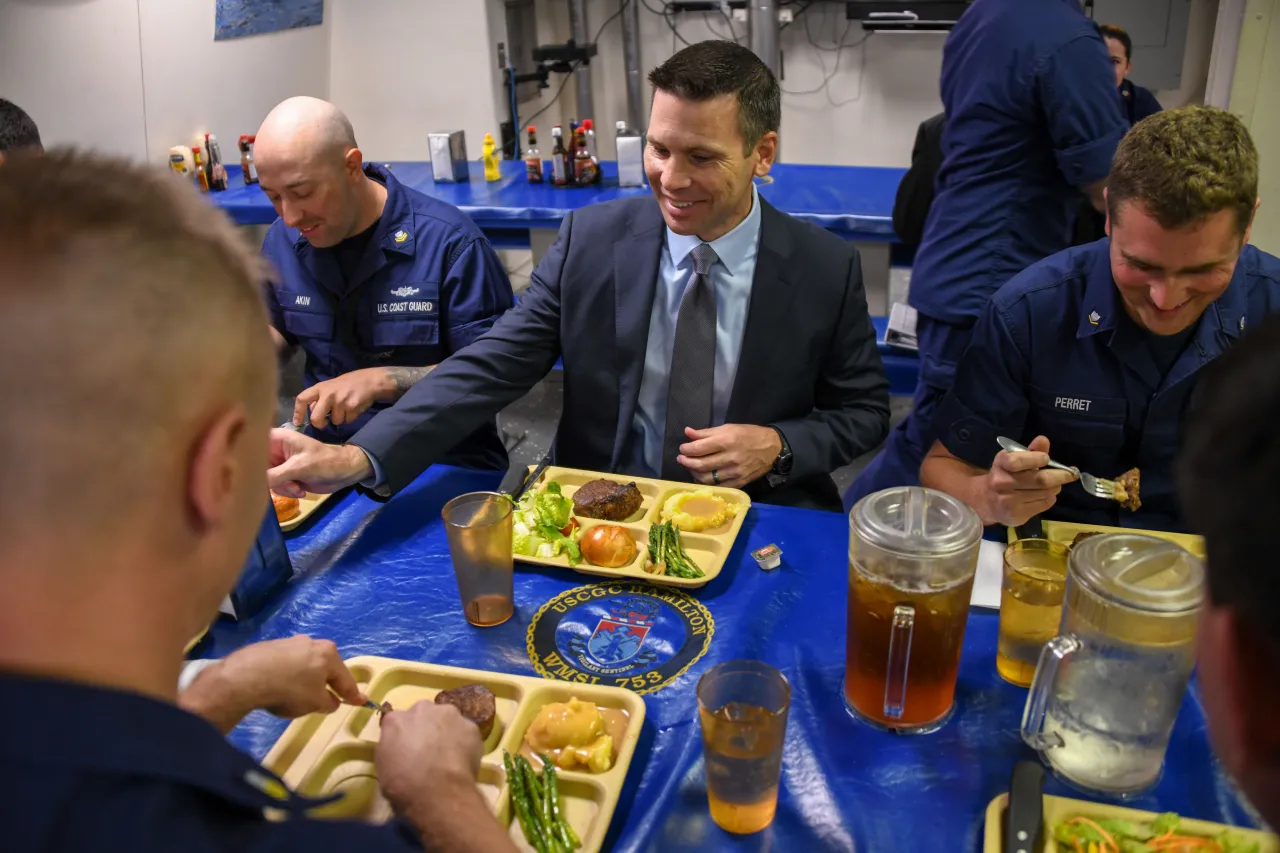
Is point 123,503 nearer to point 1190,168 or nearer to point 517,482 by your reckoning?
point 517,482

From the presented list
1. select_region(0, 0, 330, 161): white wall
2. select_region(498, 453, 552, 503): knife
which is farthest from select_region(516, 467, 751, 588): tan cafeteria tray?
select_region(0, 0, 330, 161): white wall

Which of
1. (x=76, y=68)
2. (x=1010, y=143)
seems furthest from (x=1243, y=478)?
(x=76, y=68)

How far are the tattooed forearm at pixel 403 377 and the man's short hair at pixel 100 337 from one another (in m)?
1.70

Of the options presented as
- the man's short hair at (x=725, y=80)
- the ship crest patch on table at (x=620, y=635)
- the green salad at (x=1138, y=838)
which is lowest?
the ship crest patch on table at (x=620, y=635)

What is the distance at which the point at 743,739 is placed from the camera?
42.0 inches

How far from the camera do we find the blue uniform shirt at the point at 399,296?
8.33 feet

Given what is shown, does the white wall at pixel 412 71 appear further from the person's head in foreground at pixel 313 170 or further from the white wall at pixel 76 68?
the person's head in foreground at pixel 313 170

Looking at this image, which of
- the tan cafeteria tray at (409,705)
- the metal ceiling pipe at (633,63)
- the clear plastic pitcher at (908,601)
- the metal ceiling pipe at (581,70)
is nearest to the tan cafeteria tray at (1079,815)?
the clear plastic pitcher at (908,601)

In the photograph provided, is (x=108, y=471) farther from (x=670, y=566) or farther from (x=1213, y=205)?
(x=1213, y=205)

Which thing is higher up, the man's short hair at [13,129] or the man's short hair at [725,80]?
the man's short hair at [725,80]

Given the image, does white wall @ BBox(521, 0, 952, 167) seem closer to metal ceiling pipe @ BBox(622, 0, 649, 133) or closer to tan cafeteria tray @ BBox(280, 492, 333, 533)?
metal ceiling pipe @ BBox(622, 0, 649, 133)

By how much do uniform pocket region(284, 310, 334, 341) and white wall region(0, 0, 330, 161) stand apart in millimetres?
2027

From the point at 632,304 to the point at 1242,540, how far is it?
1.67 meters

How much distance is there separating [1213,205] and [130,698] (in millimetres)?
1672
